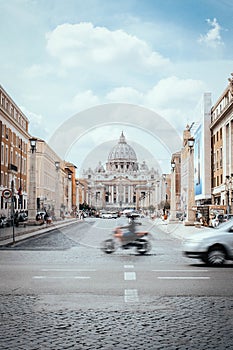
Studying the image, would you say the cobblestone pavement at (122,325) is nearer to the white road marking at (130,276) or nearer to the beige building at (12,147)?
the white road marking at (130,276)

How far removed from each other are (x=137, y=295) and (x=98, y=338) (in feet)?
11.6

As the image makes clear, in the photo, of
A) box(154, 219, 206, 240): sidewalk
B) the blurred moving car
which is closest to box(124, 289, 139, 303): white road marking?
the blurred moving car

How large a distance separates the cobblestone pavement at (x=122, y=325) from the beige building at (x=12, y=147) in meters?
43.2

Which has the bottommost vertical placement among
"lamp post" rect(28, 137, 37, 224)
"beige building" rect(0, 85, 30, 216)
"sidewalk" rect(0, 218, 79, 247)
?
"sidewalk" rect(0, 218, 79, 247)

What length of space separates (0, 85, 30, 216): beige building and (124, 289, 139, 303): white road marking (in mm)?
41610

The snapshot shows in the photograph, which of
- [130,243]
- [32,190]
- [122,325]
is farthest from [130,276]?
[32,190]

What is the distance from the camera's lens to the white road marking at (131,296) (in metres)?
9.80

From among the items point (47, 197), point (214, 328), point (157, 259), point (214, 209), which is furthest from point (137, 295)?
point (47, 197)

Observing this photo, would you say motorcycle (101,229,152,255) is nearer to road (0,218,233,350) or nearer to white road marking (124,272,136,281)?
road (0,218,233,350)

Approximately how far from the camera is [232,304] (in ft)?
30.8

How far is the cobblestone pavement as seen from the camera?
6.61 meters

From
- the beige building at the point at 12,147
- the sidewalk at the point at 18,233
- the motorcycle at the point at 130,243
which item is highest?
the beige building at the point at 12,147

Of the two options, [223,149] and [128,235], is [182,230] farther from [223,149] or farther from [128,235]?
[223,149]

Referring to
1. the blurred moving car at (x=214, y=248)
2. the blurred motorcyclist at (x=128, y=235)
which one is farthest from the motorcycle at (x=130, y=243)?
the blurred moving car at (x=214, y=248)
